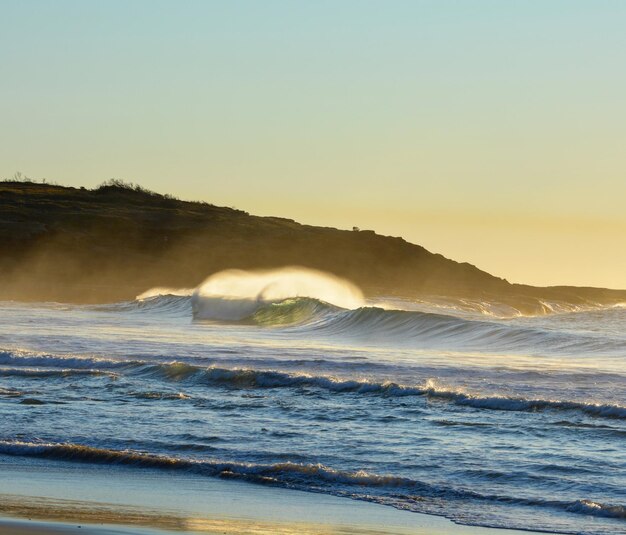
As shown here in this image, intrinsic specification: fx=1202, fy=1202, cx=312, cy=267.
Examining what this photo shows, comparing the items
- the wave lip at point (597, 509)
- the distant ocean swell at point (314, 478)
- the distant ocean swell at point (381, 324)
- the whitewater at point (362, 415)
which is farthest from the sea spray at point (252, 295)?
the wave lip at point (597, 509)

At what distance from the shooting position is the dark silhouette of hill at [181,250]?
89.1 m

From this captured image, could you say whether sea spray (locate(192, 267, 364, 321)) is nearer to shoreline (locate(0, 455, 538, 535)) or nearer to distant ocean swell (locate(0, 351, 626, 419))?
distant ocean swell (locate(0, 351, 626, 419))

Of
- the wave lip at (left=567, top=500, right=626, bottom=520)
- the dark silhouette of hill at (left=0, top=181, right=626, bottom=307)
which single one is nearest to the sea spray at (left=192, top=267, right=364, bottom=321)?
the dark silhouette of hill at (left=0, top=181, right=626, bottom=307)

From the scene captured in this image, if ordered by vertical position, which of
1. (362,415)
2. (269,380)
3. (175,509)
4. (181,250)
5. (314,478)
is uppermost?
(181,250)

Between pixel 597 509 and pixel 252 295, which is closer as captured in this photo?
pixel 597 509

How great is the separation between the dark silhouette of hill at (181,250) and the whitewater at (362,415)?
55.6m

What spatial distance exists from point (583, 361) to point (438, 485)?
1236cm

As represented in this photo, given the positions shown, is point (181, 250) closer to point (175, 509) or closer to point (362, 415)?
point (362, 415)

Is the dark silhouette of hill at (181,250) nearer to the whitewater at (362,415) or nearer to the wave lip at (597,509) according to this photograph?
the whitewater at (362,415)

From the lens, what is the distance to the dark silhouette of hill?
89.1m

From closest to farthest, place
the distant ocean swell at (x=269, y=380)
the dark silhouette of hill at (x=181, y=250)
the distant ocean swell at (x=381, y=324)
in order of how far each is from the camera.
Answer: the distant ocean swell at (x=269, y=380), the distant ocean swell at (x=381, y=324), the dark silhouette of hill at (x=181, y=250)

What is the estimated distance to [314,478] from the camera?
11.6 metres

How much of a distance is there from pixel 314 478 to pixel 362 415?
12.4ft

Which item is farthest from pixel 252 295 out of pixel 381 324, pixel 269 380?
pixel 269 380
